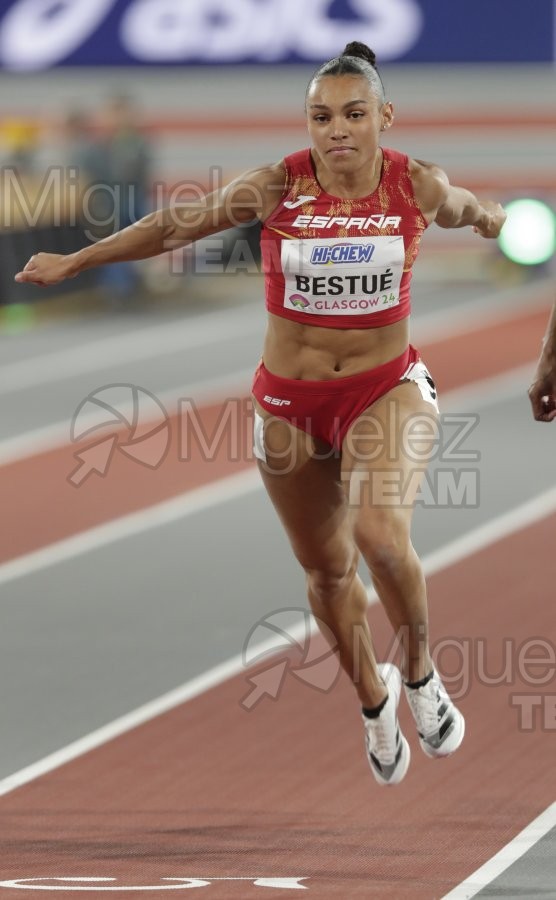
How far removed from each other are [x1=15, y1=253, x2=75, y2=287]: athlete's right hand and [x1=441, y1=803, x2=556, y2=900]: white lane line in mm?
2395

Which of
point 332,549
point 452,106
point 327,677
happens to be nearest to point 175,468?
point 327,677

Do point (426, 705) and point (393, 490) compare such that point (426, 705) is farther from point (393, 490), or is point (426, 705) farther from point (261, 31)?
point (261, 31)

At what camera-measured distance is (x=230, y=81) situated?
25500 millimetres

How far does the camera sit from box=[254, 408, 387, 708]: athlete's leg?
6160 mm

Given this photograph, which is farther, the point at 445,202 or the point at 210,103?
the point at 210,103

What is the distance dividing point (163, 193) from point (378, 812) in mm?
18328

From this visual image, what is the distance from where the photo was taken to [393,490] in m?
5.84

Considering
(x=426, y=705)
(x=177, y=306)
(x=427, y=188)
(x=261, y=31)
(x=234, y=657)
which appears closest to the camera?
(x=427, y=188)

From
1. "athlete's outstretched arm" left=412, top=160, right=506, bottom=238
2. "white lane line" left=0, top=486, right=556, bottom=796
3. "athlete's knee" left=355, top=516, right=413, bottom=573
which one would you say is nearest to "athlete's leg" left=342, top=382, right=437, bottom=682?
"athlete's knee" left=355, top=516, right=413, bottom=573

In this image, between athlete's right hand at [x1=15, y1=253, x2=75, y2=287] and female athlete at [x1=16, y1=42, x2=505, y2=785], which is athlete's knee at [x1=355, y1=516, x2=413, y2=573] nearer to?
female athlete at [x1=16, y1=42, x2=505, y2=785]

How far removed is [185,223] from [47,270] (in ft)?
1.60

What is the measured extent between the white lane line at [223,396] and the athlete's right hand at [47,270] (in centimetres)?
813

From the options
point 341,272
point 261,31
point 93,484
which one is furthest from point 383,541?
point 261,31

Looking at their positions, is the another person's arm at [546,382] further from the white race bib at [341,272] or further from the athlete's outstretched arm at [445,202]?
the white race bib at [341,272]
